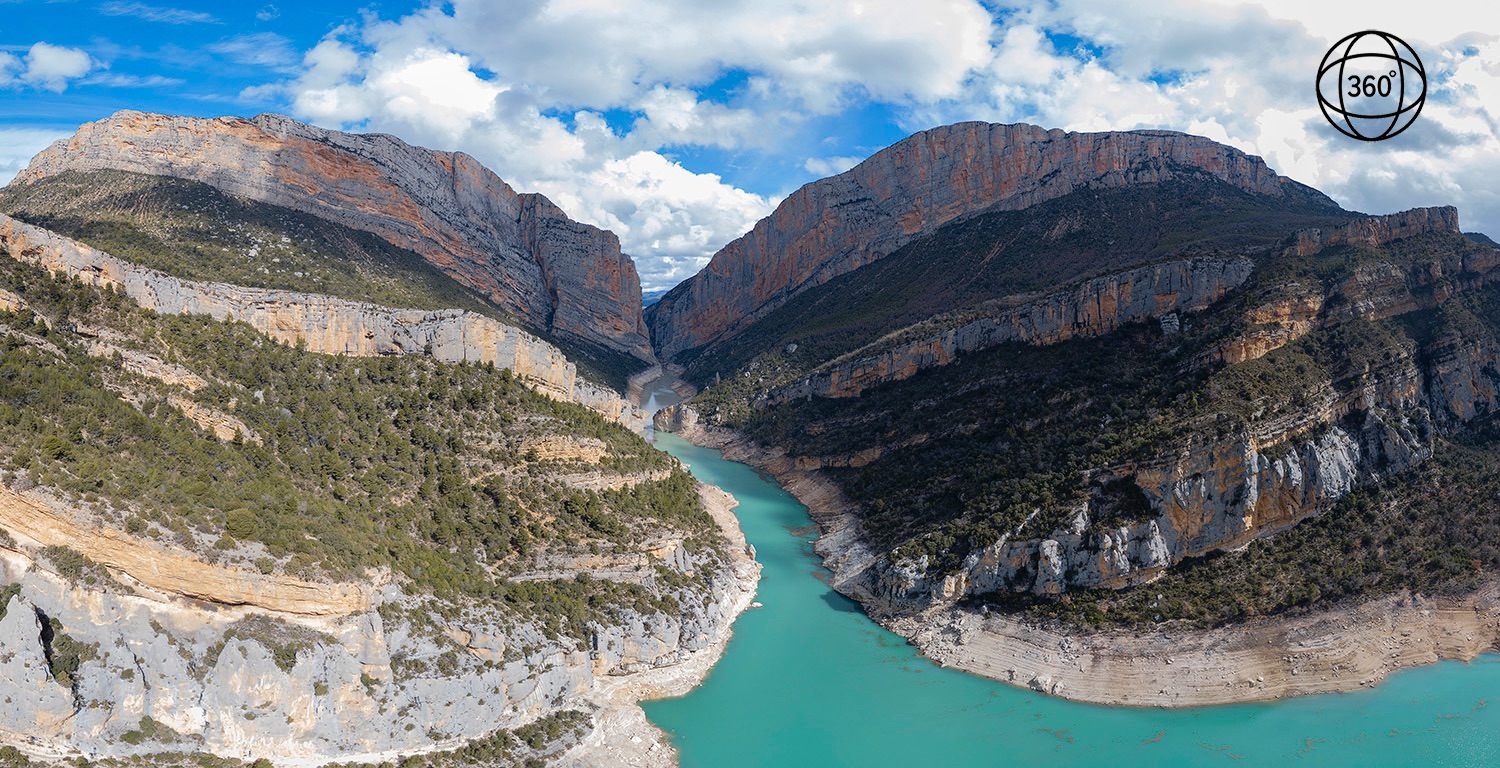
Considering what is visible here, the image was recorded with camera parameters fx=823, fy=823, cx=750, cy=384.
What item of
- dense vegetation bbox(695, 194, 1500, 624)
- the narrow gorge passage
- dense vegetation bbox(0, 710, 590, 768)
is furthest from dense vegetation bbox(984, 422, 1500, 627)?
dense vegetation bbox(0, 710, 590, 768)

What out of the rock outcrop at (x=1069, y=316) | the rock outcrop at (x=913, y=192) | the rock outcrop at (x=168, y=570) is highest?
the rock outcrop at (x=913, y=192)

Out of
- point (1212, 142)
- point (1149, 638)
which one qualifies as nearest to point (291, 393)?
point (1149, 638)

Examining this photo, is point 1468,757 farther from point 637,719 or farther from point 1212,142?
point 1212,142

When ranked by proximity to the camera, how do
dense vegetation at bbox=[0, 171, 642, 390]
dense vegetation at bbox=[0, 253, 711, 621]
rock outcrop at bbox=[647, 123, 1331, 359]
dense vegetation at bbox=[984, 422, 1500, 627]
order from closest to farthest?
dense vegetation at bbox=[0, 253, 711, 621] → dense vegetation at bbox=[984, 422, 1500, 627] → dense vegetation at bbox=[0, 171, 642, 390] → rock outcrop at bbox=[647, 123, 1331, 359]

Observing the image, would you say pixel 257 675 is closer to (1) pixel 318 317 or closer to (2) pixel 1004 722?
(1) pixel 318 317

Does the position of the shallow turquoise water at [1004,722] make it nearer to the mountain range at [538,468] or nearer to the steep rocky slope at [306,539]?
the mountain range at [538,468]

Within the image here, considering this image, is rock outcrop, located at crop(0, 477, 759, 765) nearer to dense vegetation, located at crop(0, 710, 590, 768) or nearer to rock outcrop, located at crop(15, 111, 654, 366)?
dense vegetation, located at crop(0, 710, 590, 768)

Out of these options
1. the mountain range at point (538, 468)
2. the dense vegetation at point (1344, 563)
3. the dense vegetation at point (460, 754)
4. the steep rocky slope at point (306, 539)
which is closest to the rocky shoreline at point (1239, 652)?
the dense vegetation at point (1344, 563)
